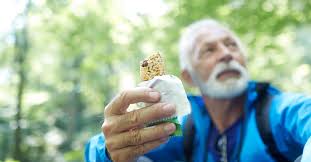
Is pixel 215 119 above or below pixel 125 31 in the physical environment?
below

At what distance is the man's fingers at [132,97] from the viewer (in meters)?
1.48

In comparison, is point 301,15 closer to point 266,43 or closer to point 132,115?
point 266,43

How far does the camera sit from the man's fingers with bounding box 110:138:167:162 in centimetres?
164

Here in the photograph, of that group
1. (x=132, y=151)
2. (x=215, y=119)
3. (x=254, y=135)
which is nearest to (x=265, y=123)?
(x=254, y=135)

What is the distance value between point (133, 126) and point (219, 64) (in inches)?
67.8

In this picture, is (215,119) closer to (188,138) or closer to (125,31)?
(188,138)

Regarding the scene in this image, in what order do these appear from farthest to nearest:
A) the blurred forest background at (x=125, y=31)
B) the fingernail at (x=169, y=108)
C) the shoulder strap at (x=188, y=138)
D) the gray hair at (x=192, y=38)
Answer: the blurred forest background at (x=125, y=31)
the gray hair at (x=192, y=38)
the shoulder strap at (x=188, y=138)
the fingernail at (x=169, y=108)

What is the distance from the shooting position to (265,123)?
8.41 feet

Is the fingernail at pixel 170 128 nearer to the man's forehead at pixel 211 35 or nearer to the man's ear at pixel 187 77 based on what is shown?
the man's forehead at pixel 211 35

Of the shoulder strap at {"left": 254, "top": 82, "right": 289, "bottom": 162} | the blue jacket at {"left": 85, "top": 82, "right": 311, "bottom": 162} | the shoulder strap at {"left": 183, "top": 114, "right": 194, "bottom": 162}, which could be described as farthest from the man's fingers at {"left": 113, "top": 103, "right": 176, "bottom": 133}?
the shoulder strap at {"left": 183, "top": 114, "right": 194, "bottom": 162}

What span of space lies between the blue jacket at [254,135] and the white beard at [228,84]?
0.26 ft

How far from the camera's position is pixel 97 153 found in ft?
6.61

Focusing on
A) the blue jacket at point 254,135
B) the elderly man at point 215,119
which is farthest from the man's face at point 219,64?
the blue jacket at point 254,135

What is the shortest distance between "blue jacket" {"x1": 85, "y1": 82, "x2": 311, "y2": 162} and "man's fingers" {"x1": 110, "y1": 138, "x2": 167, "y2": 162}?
0.17 meters
